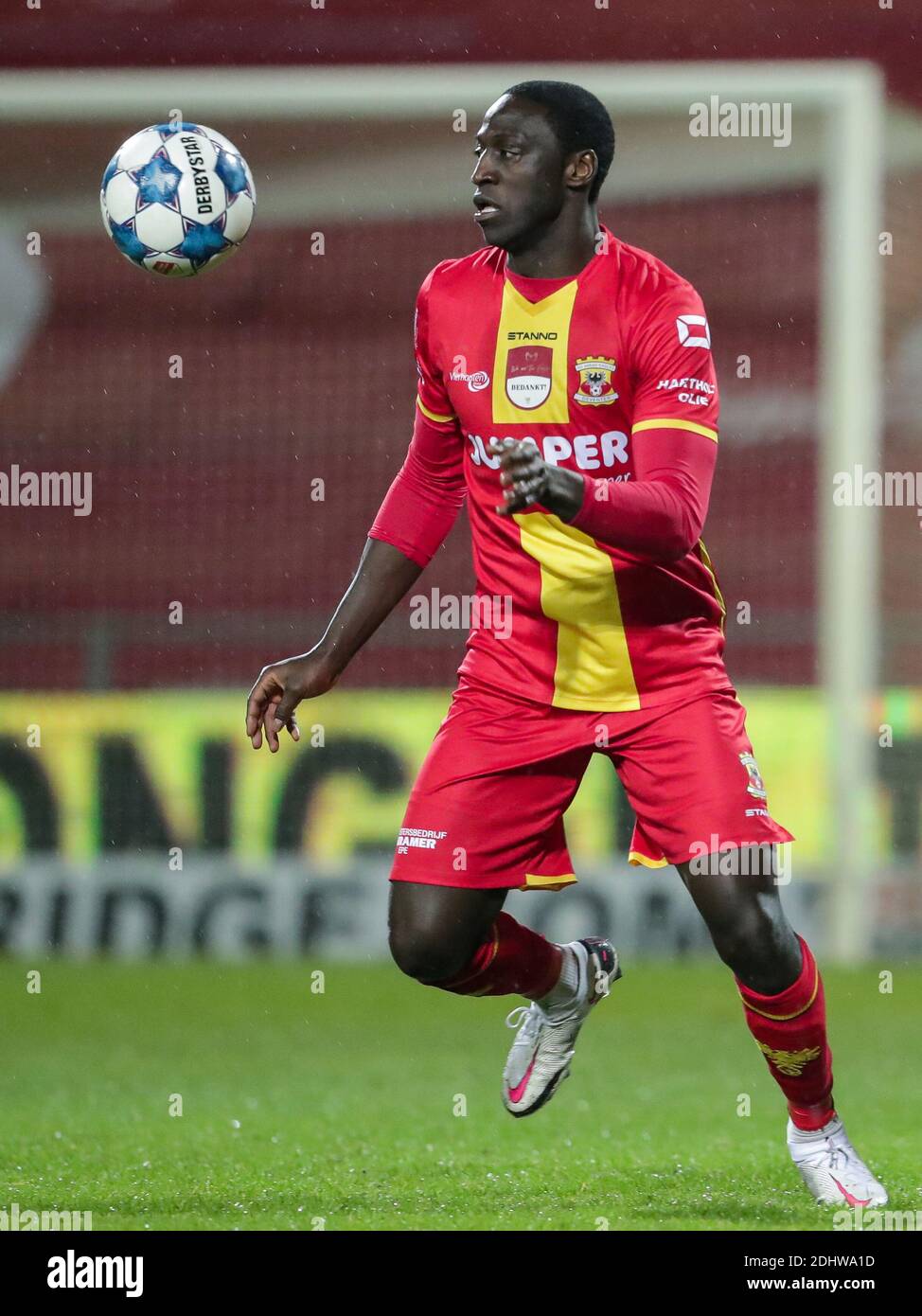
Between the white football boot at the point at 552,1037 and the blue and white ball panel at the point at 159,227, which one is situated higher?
the blue and white ball panel at the point at 159,227

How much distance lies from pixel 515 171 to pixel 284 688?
1.25m

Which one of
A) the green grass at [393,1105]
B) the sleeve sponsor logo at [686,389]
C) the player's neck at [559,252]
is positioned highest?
the player's neck at [559,252]

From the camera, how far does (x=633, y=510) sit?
3719mm

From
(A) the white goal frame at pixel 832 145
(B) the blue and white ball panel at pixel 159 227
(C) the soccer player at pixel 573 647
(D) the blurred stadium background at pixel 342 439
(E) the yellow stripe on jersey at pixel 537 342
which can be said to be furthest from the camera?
(D) the blurred stadium background at pixel 342 439

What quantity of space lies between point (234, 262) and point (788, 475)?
4.31m

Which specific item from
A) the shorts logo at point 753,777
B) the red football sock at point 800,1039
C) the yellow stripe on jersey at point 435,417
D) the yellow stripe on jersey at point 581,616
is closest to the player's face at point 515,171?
the yellow stripe on jersey at point 435,417

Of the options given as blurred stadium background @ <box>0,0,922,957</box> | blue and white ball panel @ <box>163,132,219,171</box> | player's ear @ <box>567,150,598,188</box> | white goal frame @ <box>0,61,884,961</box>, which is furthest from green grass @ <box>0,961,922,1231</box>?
blue and white ball panel @ <box>163,132,219,171</box>

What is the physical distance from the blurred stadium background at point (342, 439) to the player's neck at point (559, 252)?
236 inches

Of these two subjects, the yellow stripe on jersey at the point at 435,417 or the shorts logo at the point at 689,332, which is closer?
the shorts logo at the point at 689,332

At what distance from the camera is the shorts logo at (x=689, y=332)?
4062 mm

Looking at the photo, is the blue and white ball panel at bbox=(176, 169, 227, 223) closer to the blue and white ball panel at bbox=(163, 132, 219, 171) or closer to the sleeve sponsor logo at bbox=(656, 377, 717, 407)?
the blue and white ball panel at bbox=(163, 132, 219, 171)

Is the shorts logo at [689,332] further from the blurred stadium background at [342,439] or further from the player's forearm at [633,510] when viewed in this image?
the blurred stadium background at [342,439]

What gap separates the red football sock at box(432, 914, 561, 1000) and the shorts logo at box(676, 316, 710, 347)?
4.47 ft

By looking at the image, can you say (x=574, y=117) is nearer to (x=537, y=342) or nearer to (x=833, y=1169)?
(x=537, y=342)
